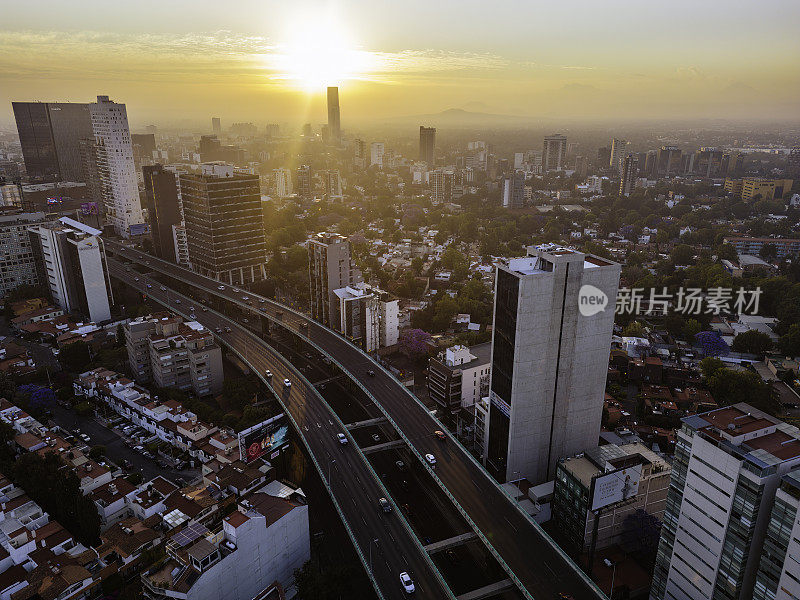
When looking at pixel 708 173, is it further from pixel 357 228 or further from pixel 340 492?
pixel 340 492

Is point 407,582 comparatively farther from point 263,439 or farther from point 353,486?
point 263,439

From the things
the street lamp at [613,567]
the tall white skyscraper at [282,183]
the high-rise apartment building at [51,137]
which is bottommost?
the street lamp at [613,567]

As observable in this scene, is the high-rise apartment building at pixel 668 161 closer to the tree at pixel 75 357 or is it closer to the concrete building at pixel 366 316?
the concrete building at pixel 366 316

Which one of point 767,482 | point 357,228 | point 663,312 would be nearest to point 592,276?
point 767,482

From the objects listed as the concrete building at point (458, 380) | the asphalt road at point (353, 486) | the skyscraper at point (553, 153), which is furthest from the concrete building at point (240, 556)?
the skyscraper at point (553, 153)

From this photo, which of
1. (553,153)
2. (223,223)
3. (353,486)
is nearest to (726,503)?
(353,486)

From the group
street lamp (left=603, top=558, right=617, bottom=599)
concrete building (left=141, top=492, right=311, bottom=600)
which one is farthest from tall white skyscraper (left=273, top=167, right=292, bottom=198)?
street lamp (left=603, top=558, right=617, bottom=599)
